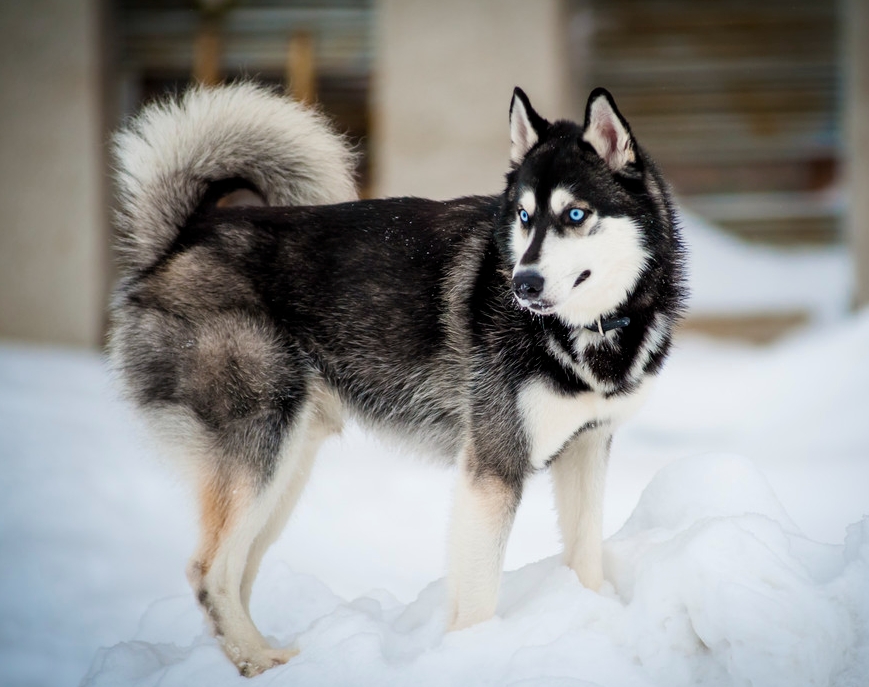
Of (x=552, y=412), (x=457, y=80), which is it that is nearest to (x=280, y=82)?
(x=457, y=80)

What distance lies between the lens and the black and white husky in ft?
8.18

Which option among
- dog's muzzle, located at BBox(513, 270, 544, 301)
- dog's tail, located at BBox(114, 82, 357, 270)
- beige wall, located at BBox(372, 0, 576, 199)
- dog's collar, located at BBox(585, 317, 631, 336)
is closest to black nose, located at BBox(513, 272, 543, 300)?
dog's muzzle, located at BBox(513, 270, 544, 301)

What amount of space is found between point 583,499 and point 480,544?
40 cm

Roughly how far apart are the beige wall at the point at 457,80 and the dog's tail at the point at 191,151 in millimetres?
3854

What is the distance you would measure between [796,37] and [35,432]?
6.67m

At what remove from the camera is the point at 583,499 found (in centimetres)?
275

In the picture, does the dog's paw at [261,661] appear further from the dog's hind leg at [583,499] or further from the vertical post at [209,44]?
the vertical post at [209,44]

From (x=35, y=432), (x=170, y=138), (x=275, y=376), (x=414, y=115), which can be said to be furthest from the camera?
(x=414, y=115)

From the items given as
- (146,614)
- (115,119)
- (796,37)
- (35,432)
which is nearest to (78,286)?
(115,119)

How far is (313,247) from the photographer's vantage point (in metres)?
2.81

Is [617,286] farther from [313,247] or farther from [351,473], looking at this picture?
[351,473]

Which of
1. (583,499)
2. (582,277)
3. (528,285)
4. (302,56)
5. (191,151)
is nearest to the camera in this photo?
(528,285)

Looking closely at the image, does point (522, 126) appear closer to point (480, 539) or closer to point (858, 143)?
point (480, 539)

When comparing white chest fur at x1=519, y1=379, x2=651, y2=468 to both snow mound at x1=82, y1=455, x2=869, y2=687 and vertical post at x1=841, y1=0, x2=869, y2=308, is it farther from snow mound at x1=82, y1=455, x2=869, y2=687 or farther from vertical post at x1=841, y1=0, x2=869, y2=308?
vertical post at x1=841, y1=0, x2=869, y2=308
